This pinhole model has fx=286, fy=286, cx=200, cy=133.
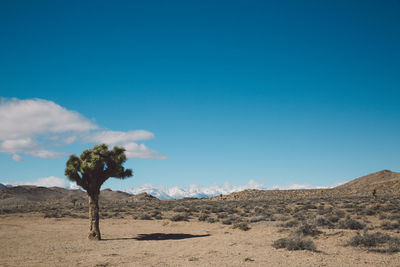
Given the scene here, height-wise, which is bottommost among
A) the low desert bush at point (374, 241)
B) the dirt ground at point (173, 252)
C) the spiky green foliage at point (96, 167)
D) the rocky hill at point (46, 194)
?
the dirt ground at point (173, 252)

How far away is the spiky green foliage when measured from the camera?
17250mm

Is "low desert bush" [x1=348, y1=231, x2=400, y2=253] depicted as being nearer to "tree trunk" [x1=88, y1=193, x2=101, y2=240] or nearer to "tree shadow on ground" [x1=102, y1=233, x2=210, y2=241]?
"tree shadow on ground" [x1=102, y1=233, x2=210, y2=241]

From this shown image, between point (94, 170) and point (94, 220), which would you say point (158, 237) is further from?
point (94, 170)

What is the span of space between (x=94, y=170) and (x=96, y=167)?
27 cm

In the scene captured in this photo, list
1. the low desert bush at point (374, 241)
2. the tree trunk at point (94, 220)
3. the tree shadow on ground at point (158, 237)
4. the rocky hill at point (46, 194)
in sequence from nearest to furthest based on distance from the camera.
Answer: the low desert bush at point (374, 241)
the tree trunk at point (94, 220)
the tree shadow on ground at point (158, 237)
the rocky hill at point (46, 194)

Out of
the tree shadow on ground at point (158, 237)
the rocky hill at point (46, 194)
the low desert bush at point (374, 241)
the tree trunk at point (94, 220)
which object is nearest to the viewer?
the low desert bush at point (374, 241)

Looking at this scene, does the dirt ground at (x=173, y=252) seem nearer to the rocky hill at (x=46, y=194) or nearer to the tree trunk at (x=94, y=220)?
the tree trunk at (x=94, y=220)

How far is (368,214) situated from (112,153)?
21.4m

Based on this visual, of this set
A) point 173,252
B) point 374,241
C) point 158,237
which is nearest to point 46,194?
point 158,237

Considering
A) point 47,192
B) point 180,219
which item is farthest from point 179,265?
point 47,192

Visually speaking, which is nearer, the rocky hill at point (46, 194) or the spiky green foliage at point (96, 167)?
the spiky green foliage at point (96, 167)

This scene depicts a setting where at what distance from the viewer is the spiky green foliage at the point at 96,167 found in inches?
679

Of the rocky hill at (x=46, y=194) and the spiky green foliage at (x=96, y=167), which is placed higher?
the spiky green foliage at (x=96, y=167)

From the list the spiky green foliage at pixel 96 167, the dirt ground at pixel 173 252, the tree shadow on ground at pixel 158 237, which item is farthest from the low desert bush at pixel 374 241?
the spiky green foliage at pixel 96 167
